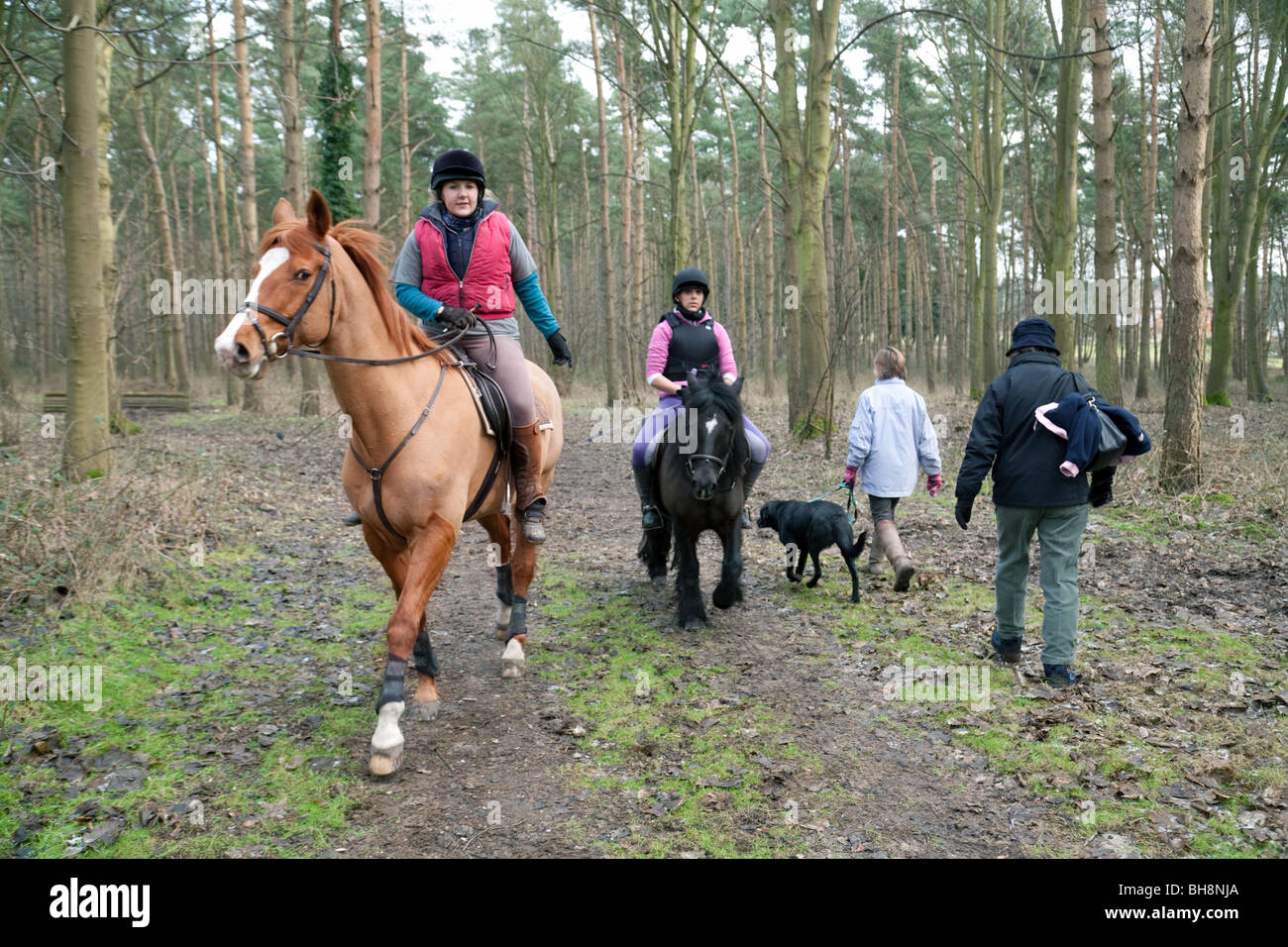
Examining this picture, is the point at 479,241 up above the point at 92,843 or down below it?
above

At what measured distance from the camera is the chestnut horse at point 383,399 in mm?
3855

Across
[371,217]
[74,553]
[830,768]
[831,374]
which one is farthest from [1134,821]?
[371,217]

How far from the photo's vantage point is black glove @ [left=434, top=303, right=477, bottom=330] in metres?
5.00

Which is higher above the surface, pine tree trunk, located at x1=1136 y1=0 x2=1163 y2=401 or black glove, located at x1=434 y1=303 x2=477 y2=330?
pine tree trunk, located at x1=1136 y1=0 x2=1163 y2=401

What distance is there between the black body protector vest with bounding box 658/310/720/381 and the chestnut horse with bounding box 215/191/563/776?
262 cm

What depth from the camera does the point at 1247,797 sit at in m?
3.58

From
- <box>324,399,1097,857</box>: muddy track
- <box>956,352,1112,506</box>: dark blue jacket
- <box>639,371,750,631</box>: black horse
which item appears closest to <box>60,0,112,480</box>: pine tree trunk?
<box>324,399,1097,857</box>: muddy track

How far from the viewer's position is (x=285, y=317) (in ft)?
12.5

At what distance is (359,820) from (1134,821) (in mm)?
3457

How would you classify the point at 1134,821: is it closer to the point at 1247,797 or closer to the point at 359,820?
the point at 1247,797

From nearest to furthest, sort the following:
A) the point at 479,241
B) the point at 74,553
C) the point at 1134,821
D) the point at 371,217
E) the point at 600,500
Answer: the point at 1134,821
the point at 479,241
the point at 74,553
the point at 600,500
the point at 371,217

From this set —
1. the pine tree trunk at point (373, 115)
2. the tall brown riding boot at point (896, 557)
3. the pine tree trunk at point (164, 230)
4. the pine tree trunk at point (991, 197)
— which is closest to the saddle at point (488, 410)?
the tall brown riding boot at point (896, 557)

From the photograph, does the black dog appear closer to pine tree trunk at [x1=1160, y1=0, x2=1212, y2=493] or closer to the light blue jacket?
the light blue jacket

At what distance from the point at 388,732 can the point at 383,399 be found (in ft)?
5.75
